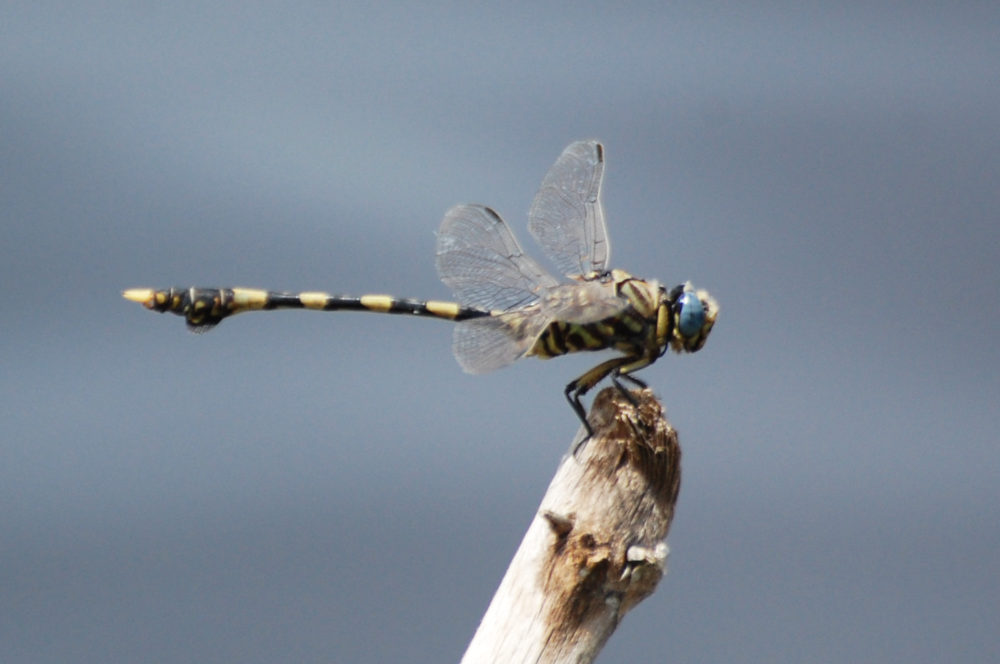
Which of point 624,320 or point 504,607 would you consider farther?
point 624,320

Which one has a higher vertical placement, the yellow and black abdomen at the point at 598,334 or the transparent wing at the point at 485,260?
the transparent wing at the point at 485,260

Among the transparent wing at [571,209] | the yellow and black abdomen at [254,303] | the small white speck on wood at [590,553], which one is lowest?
the small white speck on wood at [590,553]

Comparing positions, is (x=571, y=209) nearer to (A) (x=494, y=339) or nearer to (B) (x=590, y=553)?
(A) (x=494, y=339)

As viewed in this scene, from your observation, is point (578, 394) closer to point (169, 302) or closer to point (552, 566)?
point (552, 566)

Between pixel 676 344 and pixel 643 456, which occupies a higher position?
pixel 676 344

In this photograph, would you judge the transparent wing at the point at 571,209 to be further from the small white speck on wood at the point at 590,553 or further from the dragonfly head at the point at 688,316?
the small white speck on wood at the point at 590,553

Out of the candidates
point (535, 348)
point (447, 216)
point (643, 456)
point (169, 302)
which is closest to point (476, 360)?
point (535, 348)

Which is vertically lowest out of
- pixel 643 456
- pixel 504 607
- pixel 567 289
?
pixel 504 607

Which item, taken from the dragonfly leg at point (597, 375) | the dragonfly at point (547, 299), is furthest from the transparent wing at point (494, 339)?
the dragonfly leg at point (597, 375)

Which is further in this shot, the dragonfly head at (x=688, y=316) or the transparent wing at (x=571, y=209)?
the transparent wing at (x=571, y=209)
